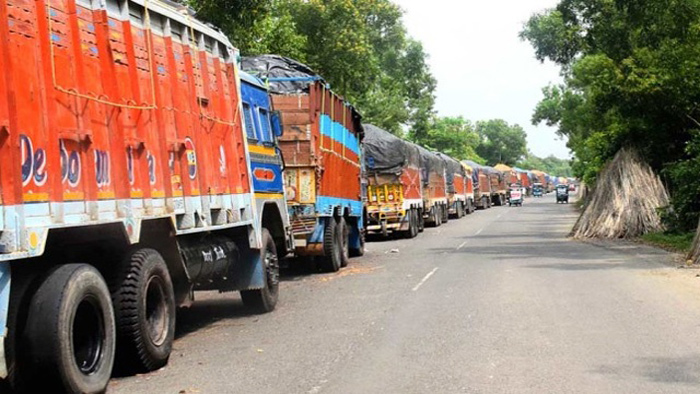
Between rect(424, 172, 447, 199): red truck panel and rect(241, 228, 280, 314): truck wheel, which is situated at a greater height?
rect(424, 172, 447, 199): red truck panel

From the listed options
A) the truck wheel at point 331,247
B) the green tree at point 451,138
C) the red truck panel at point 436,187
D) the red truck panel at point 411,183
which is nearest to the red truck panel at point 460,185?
the red truck panel at point 436,187

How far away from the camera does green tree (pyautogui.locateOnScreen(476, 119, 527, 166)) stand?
508 feet

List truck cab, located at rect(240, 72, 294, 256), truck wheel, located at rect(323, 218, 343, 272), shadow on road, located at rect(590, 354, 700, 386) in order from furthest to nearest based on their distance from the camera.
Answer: truck wheel, located at rect(323, 218, 343, 272) → truck cab, located at rect(240, 72, 294, 256) → shadow on road, located at rect(590, 354, 700, 386)

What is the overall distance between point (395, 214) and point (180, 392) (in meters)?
21.6

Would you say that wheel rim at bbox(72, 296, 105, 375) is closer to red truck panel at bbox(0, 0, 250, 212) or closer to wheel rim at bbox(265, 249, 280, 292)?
red truck panel at bbox(0, 0, 250, 212)

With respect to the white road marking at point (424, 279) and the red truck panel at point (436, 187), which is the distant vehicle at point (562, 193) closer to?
the red truck panel at point (436, 187)

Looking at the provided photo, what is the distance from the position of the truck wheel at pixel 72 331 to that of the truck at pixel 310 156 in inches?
317

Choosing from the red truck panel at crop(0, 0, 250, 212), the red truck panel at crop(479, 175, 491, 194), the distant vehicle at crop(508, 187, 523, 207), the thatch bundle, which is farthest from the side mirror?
the distant vehicle at crop(508, 187, 523, 207)

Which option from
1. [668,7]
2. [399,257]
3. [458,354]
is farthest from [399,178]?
[458,354]

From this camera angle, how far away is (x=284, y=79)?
50.9 ft

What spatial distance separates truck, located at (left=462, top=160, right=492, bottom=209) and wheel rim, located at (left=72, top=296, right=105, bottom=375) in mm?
52990

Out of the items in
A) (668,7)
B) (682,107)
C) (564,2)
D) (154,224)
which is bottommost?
(154,224)

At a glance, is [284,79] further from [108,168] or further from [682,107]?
[682,107]

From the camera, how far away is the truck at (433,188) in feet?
116
